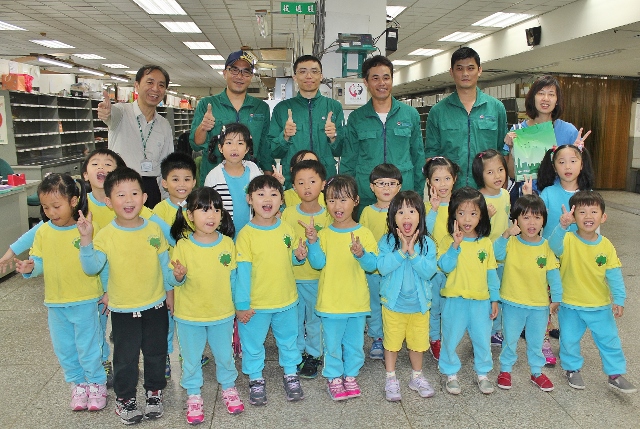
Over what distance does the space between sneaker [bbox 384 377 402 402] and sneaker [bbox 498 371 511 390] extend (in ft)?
1.85

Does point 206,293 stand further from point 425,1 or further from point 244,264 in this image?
point 425,1

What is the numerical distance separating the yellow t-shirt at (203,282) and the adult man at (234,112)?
990 mm

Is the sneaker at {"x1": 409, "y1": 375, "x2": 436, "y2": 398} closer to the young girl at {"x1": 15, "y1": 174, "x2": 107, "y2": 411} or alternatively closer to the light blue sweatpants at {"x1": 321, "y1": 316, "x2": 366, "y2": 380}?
the light blue sweatpants at {"x1": 321, "y1": 316, "x2": 366, "y2": 380}

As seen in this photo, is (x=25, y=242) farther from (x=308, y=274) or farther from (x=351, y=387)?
(x=351, y=387)

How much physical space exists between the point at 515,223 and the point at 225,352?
5.35 ft

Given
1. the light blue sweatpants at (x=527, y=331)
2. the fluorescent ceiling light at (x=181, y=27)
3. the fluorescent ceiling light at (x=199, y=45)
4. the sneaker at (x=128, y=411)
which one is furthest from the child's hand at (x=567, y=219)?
the fluorescent ceiling light at (x=199, y=45)

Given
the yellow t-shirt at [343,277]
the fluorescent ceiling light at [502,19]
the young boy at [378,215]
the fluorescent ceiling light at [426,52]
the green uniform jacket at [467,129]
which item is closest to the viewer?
the yellow t-shirt at [343,277]

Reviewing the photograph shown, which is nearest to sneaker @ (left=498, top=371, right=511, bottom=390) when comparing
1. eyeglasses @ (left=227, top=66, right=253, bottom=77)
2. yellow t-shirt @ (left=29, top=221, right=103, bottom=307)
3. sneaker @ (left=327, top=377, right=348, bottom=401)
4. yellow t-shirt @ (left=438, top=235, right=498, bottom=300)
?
yellow t-shirt @ (left=438, top=235, right=498, bottom=300)

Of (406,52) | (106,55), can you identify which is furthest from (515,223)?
(106,55)

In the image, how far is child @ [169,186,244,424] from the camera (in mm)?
2252

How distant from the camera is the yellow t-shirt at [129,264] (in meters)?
2.21

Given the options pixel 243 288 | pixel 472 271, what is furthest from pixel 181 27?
pixel 472 271

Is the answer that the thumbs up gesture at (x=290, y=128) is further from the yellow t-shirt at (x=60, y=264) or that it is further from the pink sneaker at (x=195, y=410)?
the pink sneaker at (x=195, y=410)

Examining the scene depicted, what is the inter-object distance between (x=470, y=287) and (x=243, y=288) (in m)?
1.14
